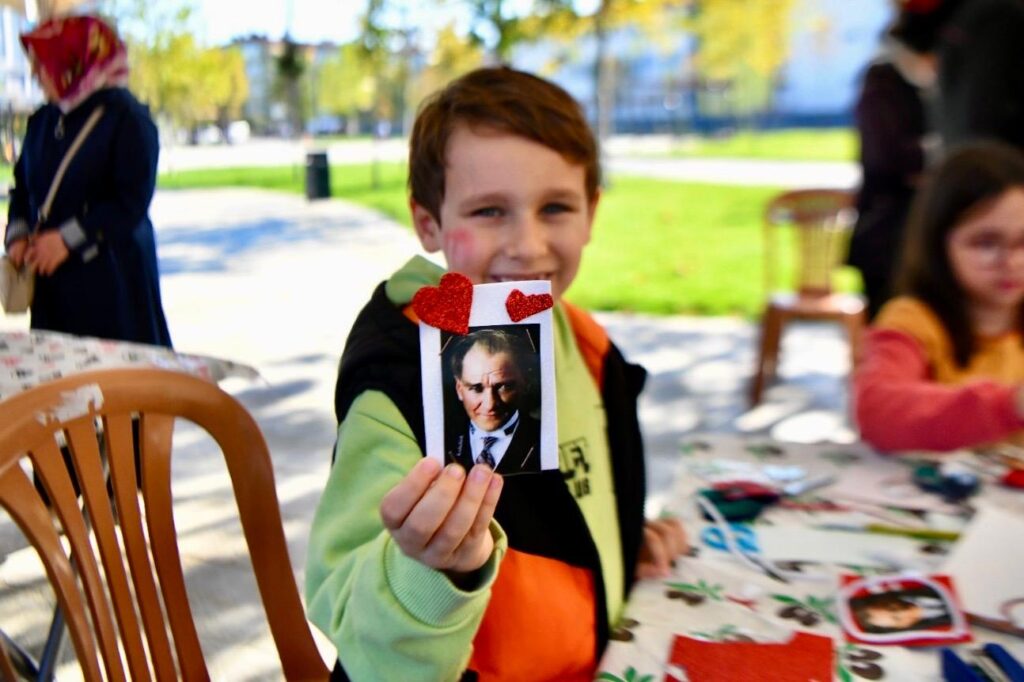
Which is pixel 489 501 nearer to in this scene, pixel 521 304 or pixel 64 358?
pixel 521 304

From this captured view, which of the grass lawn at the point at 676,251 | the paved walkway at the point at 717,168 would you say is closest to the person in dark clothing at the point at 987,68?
the paved walkway at the point at 717,168

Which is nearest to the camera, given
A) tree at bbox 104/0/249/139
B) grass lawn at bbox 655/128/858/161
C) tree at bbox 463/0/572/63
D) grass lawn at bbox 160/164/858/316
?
tree at bbox 104/0/249/139

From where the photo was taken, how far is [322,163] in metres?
1.62

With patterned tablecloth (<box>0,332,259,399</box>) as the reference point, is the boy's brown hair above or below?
above

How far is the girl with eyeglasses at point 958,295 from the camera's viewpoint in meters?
1.60

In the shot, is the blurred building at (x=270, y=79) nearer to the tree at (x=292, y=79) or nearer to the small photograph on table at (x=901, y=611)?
the tree at (x=292, y=79)

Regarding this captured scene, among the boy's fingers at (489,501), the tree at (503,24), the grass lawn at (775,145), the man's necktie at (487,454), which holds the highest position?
the tree at (503,24)

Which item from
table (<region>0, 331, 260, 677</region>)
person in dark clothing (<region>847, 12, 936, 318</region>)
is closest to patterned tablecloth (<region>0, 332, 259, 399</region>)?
table (<region>0, 331, 260, 677</region>)

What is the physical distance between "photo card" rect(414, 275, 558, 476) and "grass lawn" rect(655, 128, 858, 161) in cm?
511

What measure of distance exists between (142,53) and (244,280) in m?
0.38

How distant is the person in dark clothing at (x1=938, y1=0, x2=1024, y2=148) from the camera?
2371 mm

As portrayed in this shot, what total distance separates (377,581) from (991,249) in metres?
1.36

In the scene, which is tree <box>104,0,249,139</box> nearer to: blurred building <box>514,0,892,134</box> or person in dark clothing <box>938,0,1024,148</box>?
person in dark clothing <box>938,0,1024,148</box>

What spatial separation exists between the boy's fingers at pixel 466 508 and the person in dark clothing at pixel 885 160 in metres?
2.70
